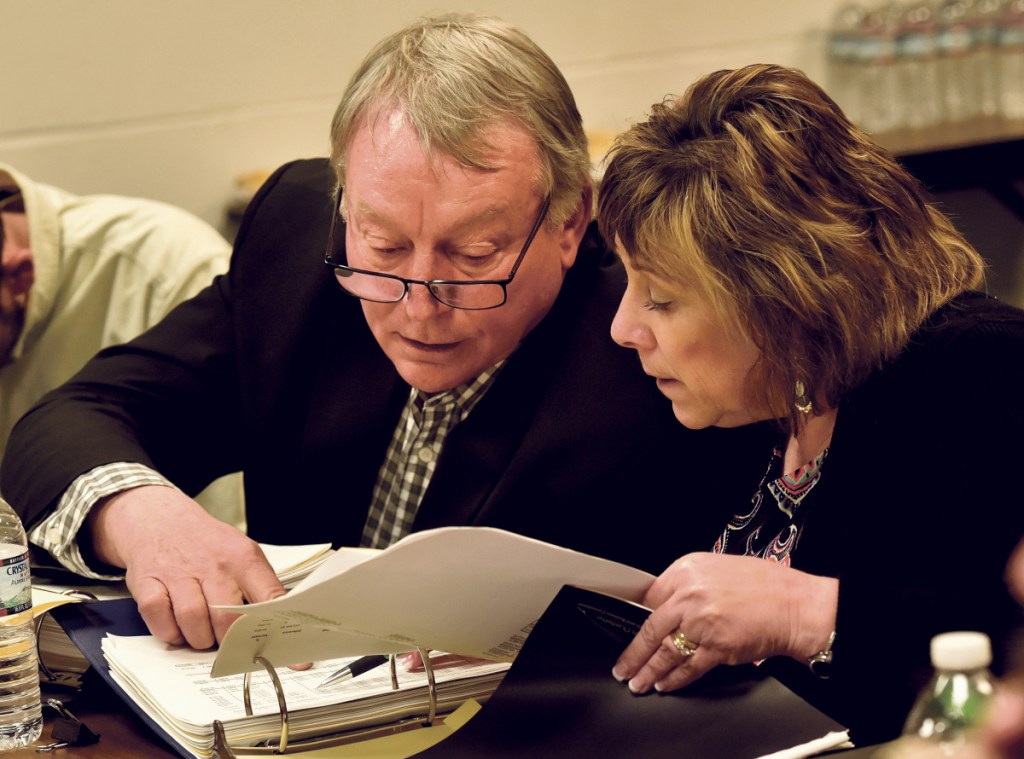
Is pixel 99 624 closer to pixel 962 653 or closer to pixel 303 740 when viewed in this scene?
pixel 303 740

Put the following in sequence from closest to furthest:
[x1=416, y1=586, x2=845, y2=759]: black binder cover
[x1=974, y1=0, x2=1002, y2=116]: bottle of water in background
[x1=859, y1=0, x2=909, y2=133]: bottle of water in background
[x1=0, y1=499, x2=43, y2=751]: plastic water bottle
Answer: [x1=416, y1=586, x2=845, y2=759]: black binder cover, [x1=0, y1=499, x2=43, y2=751]: plastic water bottle, [x1=859, y1=0, x2=909, y2=133]: bottle of water in background, [x1=974, y1=0, x2=1002, y2=116]: bottle of water in background

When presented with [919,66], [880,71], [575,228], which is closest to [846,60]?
[880,71]

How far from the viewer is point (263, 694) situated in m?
1.16

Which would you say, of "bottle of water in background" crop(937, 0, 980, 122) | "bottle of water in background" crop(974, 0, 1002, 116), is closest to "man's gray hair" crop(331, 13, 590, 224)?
"bottle of water in background" crop(937, 0, 980, 122)

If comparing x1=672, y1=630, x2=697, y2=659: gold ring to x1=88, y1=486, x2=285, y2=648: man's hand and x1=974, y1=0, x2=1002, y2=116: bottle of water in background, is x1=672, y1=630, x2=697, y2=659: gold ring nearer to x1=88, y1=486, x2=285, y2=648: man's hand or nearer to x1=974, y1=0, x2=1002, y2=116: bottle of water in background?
x1=88, y1=486, x2=285, y2=648: man's hand

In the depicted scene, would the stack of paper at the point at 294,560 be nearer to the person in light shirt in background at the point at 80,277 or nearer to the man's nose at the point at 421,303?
the man's nose at the point at 421,303

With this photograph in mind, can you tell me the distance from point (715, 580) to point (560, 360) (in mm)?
486

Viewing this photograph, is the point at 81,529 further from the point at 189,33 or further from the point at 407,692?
the point at 189,33

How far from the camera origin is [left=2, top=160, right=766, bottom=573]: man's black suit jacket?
4.92ft

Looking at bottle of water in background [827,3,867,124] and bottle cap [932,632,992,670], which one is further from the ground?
bottle of water in background [827,3,867,124]

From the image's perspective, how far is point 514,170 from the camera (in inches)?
56.4

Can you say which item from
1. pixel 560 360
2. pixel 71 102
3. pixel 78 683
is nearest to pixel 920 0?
pixel 71 102

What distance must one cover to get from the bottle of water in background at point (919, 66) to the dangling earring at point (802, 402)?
10.3 ft

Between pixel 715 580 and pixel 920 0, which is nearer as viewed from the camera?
pixel 715 580
